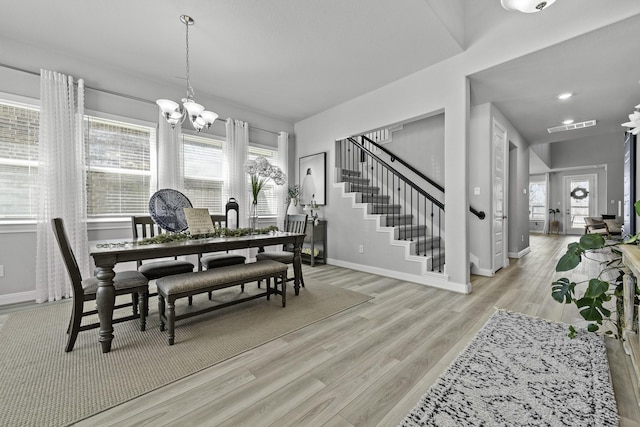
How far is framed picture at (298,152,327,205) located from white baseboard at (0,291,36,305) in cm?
402

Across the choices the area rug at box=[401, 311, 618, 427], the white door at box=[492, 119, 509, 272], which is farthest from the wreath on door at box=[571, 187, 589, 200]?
the area rug at box=[401, 311, 618, 427]

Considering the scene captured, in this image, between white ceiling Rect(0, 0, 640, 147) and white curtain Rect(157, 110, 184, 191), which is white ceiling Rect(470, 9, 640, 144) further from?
white curtain Rect(157, 110, 184, 191)

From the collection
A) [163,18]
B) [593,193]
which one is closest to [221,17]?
[163,18]

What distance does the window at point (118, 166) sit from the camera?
11.4ft

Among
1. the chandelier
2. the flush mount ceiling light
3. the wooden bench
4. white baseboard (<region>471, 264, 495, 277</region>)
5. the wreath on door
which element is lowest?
white baseboard (<region>471, 264, 495, 277</region>)

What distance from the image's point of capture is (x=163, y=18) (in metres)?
2.63

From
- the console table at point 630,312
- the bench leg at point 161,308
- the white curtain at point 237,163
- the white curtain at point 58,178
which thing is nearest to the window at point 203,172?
the white curtain at point 237,163

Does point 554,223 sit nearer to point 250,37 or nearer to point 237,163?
point 237,163

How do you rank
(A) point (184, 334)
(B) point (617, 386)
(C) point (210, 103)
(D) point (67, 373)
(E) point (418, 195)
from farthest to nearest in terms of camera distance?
(E) point (418, 195)
(C) point (210, 103)
(A) point (184, 334)
(D) point (67, 373)
(B) point (617, 386)

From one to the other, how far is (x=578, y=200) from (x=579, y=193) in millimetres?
274

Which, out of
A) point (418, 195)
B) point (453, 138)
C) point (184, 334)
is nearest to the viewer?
point (184, 334)

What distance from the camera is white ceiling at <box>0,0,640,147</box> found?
2521mm

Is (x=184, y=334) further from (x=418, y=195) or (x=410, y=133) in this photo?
(x=410, y=133)

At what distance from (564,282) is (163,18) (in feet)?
13.9
